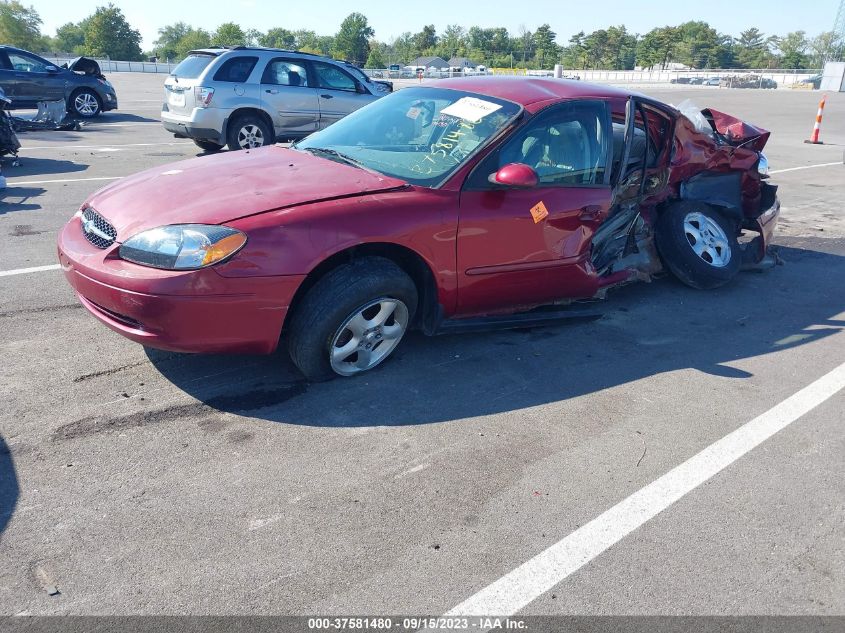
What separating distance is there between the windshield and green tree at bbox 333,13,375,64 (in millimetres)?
124969

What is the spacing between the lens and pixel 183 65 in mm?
11625

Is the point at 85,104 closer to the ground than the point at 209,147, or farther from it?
farther from it

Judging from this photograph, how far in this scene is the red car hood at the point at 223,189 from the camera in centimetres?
357

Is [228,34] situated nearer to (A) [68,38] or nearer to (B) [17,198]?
(A) [68,38]

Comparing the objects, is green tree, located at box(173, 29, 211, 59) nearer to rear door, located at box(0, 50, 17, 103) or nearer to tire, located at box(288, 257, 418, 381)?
rear door, located at box(0, 50, 17, 103)

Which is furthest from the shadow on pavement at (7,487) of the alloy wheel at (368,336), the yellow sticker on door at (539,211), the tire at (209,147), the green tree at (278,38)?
the green tree at (278,38)

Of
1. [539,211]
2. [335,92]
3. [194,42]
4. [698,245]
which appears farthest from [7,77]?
[194,42]

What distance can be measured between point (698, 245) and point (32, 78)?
15356mm

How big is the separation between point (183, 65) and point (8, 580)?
1089 cm

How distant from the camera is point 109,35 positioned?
98938 millimetres

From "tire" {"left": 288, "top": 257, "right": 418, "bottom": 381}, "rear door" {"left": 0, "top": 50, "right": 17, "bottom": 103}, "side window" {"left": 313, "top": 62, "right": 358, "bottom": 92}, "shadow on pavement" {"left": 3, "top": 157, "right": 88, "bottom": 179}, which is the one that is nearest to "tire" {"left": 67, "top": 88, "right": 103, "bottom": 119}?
"rear door" {"left": 0, "top": 50, "right": 17, "bottom": 103}

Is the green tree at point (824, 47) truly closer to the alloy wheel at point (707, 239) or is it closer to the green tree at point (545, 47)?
the green tree at point (545, 47)

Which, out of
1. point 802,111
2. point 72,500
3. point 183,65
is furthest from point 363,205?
point 802,111

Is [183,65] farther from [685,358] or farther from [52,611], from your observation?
[52,611]
